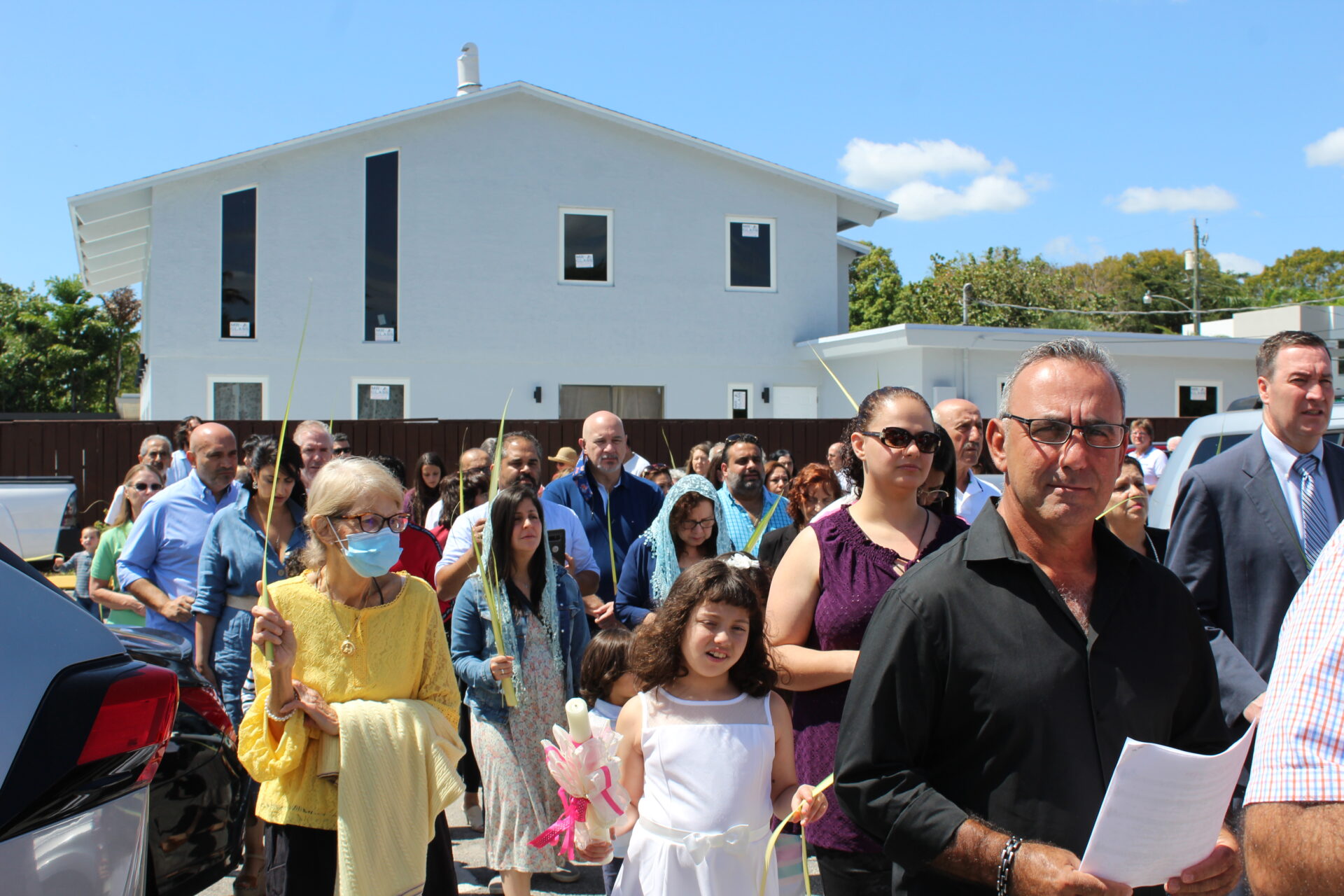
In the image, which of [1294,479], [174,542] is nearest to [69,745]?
[174,542]

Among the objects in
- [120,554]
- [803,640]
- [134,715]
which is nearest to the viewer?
[134,715]

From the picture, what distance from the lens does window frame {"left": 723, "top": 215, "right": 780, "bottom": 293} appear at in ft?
67.3

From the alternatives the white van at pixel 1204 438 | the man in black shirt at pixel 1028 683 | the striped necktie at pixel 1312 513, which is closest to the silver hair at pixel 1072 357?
the man in black shirt at pixel 1028 683

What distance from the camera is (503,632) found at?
183 inches

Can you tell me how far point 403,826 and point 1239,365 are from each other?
2277cm

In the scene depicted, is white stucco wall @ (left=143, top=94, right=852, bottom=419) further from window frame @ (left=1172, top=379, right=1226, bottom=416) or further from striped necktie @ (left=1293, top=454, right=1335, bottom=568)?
striped necktie @ (left=1293, top=454, right=1335, bottom=568)

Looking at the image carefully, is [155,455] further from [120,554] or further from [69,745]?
[69,745]

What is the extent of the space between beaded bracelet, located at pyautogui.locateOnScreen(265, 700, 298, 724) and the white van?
223 inches

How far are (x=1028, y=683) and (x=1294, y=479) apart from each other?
221cm

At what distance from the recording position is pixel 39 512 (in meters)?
10.1

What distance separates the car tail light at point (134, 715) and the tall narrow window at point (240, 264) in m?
16.8

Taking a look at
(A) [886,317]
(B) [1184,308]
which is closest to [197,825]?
(A) [886,317]

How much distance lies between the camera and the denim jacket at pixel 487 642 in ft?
15.3

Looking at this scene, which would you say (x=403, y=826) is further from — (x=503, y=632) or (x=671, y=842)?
(x=503, y=632)
